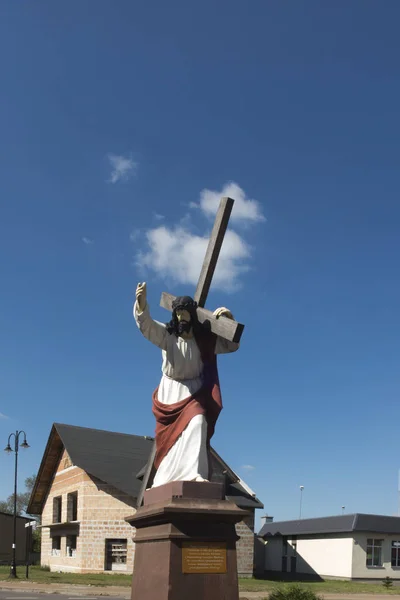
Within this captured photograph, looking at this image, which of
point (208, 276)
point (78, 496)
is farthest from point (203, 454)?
point (78, 496)

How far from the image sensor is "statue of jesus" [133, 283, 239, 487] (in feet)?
24.0

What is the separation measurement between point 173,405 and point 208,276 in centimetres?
178

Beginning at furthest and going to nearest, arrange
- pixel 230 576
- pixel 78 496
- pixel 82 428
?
pixel 82 428 → pixel 78 496 → pixel 230 576

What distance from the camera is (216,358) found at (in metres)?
8.05

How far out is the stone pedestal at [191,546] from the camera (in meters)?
6.41

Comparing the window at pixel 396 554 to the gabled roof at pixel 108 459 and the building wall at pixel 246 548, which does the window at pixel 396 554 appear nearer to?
the gabled roof at pixel 108 459

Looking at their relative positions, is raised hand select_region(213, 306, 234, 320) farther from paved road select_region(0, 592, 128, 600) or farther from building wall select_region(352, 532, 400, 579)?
building wall select_region(352, 532, 400, 579)

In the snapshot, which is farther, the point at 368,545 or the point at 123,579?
the point at 368,545

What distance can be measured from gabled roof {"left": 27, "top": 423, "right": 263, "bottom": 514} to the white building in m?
5.38

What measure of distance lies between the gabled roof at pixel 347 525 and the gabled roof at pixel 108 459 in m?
5.13

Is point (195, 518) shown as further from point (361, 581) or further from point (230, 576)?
point (361, 581)

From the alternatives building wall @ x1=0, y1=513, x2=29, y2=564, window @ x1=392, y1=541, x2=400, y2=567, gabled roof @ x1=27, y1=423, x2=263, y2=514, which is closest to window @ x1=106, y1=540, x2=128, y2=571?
gabled roof @ x1=27, y1=423, x2=263, y2=514

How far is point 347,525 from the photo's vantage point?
112 ft

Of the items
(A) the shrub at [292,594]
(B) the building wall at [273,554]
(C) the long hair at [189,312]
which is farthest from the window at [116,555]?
(C) the long hair at [189,312]
